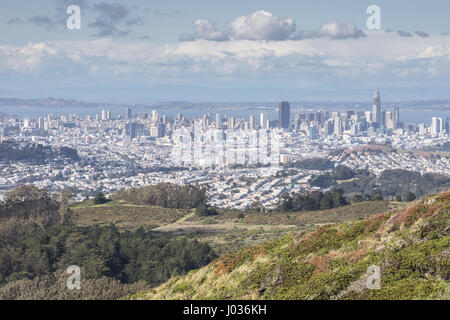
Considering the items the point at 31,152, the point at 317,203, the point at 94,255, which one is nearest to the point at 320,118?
the point at 31,152

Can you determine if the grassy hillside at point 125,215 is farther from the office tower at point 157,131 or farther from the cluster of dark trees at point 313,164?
the office tower at point 157,131

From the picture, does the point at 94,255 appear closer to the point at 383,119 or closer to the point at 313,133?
the point at 313,133

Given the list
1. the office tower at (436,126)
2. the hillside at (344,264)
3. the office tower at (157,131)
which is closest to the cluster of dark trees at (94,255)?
the hillside at (344,264)

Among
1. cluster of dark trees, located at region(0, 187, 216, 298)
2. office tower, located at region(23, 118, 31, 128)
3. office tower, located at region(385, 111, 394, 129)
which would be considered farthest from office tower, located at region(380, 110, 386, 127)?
cluster of dark trees, located at region(0, 187, 216, 298)

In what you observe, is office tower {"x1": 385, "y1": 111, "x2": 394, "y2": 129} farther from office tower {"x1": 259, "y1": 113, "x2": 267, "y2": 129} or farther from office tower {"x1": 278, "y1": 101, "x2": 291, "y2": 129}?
office tower {"x1": 259, "y1": 113, "x2": 267, "y2": 129}

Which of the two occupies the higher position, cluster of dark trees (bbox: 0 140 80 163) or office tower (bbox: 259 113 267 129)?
office tower (bbox: 259 113 267 129)

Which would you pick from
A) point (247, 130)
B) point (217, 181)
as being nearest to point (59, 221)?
point (217, 181)
